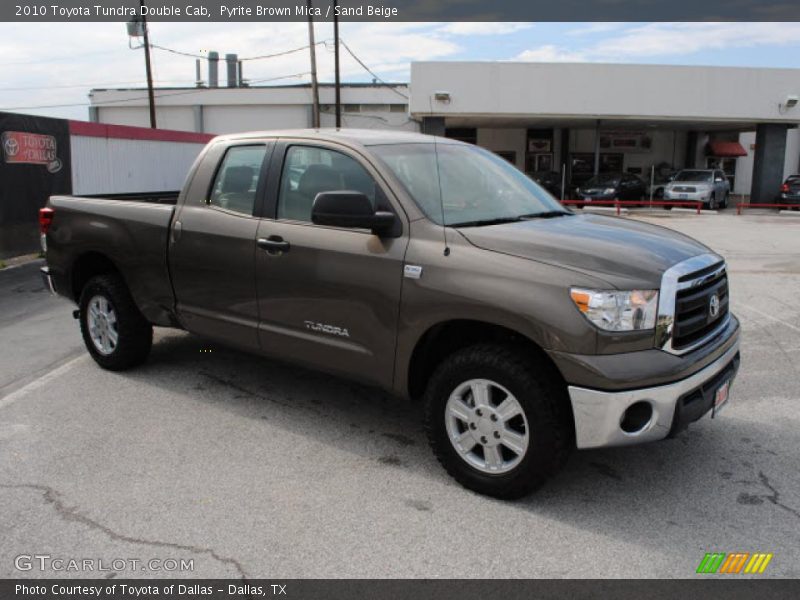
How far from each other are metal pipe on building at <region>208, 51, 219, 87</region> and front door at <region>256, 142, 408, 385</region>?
57573 millimetres

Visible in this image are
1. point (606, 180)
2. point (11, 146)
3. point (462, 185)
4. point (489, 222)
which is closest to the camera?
point (489, 222)

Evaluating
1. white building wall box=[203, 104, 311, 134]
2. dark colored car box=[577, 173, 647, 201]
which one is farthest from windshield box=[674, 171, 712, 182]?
white building wall box=[203, 104, 311, 134]

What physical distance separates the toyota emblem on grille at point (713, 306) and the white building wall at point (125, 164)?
43.1 ft

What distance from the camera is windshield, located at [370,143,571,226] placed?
13.4ft

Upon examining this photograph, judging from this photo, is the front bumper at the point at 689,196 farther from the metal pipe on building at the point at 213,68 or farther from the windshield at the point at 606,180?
the metal pipe on building at the point at 213,68

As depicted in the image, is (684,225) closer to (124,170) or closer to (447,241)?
(124,170)

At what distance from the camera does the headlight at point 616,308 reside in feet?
10.7

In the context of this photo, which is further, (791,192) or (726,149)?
(726,149)

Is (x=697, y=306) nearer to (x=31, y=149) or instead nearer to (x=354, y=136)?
(x=354, y=136)

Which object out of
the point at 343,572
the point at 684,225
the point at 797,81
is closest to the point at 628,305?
the point at 343,572

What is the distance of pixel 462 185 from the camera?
14.3 feet

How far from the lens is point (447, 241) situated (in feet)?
12.3

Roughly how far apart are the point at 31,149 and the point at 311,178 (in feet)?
35.8

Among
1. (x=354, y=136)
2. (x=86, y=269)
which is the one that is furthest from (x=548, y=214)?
(x=86, y=269)
